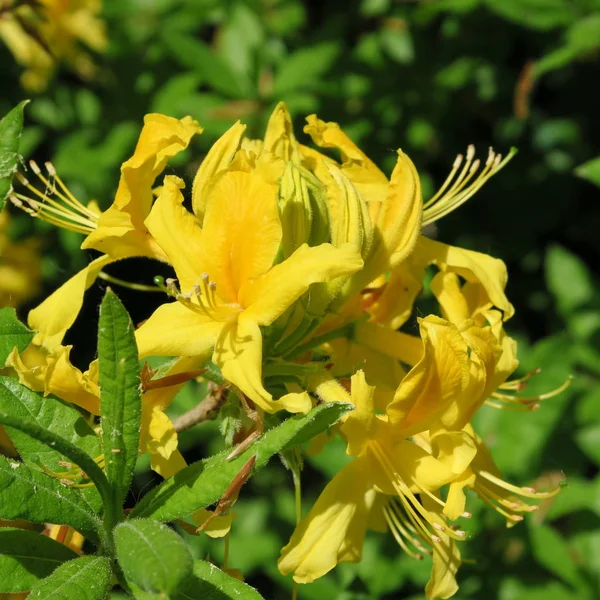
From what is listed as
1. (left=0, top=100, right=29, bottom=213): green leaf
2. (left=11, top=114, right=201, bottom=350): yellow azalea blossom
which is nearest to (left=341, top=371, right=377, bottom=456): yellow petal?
(left=11, top=114, right=201, bottom=350): yellow azalea blossom

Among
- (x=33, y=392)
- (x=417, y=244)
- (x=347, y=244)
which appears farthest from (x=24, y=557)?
(x=417, y=244)

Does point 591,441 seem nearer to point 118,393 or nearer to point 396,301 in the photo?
point 396,301

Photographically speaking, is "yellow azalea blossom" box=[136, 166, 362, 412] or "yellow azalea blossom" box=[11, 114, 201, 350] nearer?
"yellow azalea blossom" box=[136, 166, 362, 412]

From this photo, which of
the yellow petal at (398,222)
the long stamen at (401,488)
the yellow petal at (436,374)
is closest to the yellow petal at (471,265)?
the yellow petal at (398,222)

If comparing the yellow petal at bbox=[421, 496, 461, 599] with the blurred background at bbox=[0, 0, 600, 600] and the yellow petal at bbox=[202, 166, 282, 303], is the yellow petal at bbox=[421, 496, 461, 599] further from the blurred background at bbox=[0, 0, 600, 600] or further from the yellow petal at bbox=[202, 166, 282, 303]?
the yellow petal at bbox=[202, 166, 282, 303]

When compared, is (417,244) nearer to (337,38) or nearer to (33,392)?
(33,392)

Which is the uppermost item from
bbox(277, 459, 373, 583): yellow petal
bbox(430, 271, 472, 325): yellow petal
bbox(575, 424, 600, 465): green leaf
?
bbox(430, 271, 472, 325): yellow petal
